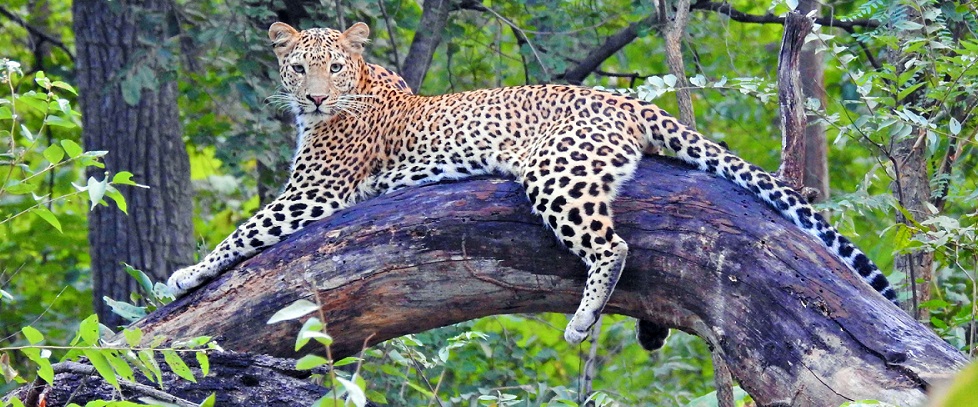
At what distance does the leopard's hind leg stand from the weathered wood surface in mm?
102

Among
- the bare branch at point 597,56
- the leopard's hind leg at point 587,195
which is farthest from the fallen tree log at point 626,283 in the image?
the bare branch at point 597,56

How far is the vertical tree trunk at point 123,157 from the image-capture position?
9.87 meters

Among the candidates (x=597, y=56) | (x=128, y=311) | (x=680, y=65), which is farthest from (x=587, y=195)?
(x=597, y=56)

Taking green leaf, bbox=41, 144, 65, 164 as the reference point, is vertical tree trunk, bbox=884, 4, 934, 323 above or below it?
below

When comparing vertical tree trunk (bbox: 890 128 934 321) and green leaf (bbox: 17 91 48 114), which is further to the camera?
vertical tree trunk (bbox: 890 128 934 321)

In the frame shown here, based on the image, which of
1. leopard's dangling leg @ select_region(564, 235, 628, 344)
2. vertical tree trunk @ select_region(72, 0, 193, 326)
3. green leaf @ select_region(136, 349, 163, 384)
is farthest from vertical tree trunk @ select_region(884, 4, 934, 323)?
vertical tree trunk @ select_region(72, 0, 193, 326)

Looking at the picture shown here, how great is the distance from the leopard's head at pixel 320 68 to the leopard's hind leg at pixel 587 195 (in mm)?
1858

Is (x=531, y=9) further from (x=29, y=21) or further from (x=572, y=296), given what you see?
(x=29, y=21)

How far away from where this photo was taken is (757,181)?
5.30 meters

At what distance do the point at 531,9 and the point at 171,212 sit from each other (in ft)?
12.6

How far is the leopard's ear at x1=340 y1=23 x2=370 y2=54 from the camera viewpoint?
23.6 ft

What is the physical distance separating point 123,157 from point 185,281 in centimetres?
431

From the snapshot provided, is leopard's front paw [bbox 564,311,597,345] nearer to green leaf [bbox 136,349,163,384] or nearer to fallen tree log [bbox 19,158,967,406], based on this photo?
fallen tree log [bbox 19,158,967,406]

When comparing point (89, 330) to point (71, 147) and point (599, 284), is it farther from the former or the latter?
point (599, 284)
